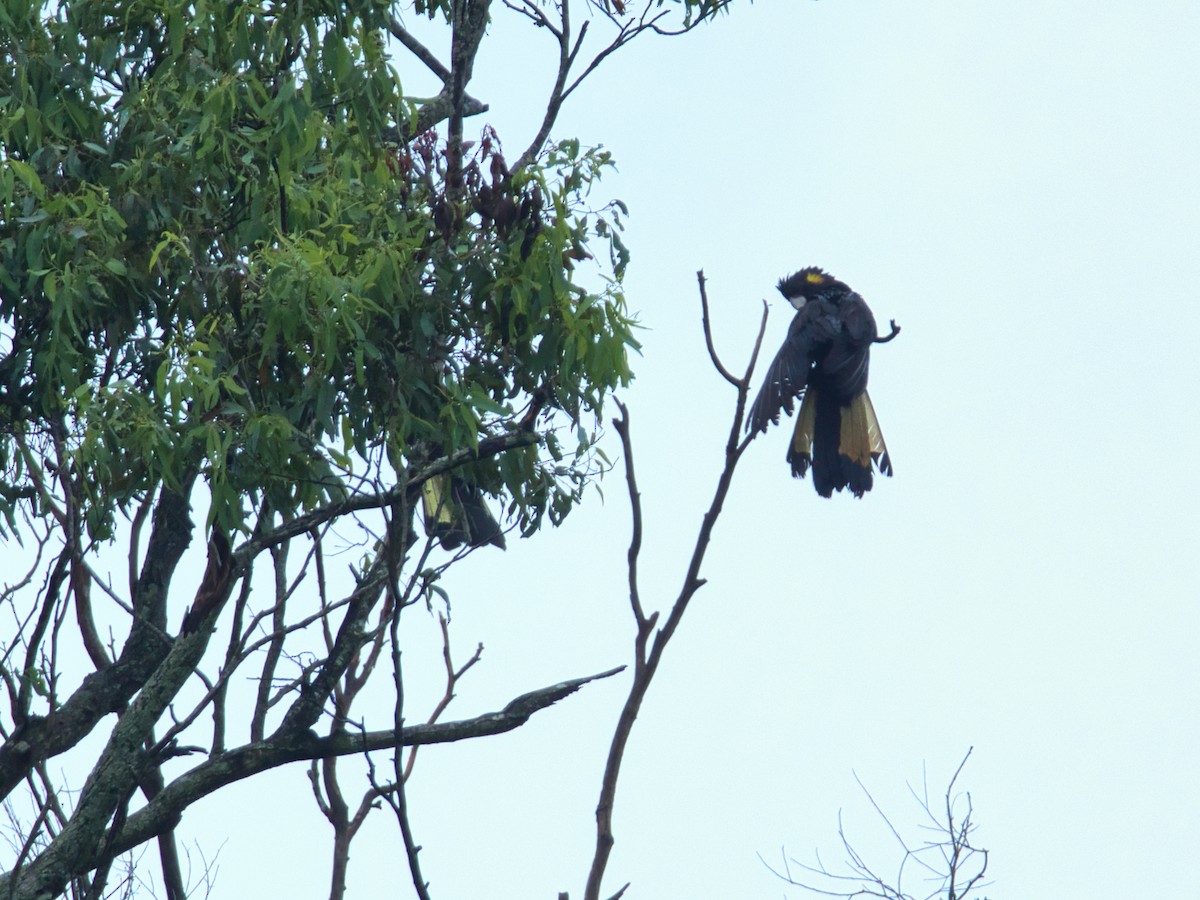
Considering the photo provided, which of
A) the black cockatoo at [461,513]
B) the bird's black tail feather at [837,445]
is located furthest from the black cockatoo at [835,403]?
the black cockatoo at [461,513]

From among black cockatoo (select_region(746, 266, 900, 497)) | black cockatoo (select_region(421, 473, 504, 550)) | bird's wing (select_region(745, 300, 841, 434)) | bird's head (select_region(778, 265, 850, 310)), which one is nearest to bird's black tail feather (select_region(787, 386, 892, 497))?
black cockatoo (select_region(746, 266, 900, 497))

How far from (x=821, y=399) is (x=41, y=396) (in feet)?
11.3

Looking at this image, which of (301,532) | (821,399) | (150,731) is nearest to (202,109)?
(301,532)

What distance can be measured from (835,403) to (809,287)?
0.88 meters

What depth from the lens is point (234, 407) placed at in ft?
16.8

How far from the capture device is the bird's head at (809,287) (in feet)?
25.5

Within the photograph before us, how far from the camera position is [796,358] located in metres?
6.95

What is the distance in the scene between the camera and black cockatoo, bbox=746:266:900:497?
7125 mm

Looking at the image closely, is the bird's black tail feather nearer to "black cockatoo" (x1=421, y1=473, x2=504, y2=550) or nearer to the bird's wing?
the bird's wing

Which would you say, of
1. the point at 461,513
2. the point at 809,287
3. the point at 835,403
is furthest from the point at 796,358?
the point at 461,513

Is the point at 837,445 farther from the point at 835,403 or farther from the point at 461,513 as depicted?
the point at 461,513

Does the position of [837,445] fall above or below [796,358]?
below

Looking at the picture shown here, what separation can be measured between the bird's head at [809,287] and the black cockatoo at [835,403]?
287 millimetres

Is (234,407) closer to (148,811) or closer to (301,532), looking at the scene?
(301,532)
